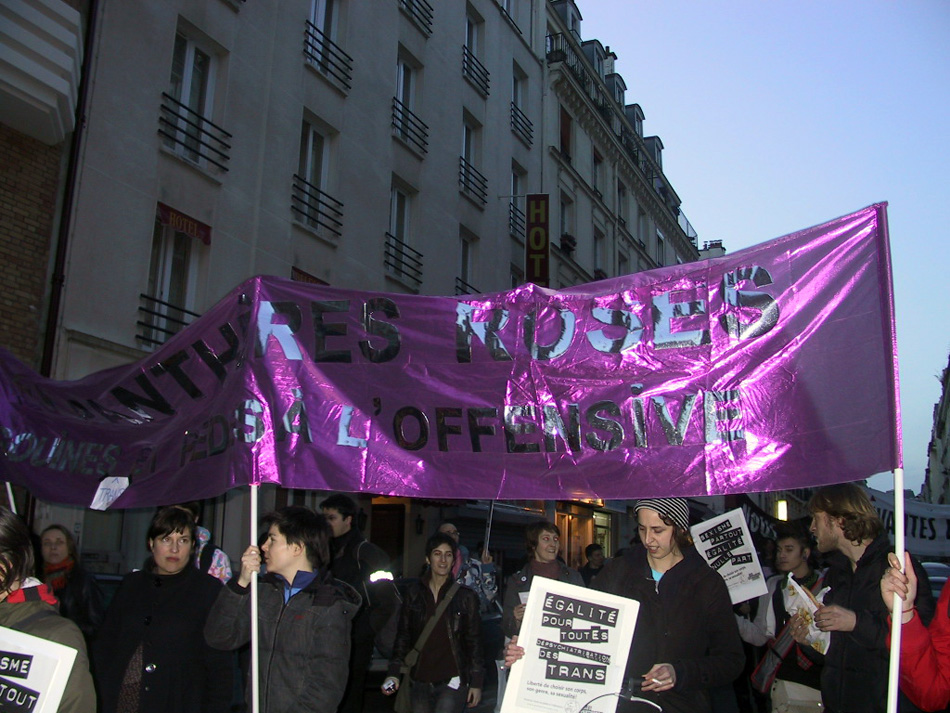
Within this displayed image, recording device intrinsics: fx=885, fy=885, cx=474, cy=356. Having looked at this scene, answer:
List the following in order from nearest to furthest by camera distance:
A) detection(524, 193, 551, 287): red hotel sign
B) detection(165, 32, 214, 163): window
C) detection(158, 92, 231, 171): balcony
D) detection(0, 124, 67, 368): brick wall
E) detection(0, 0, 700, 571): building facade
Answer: detection(0, 124, 67, 368): brick wall, detection(0, 0, 700, 571): building facade, detection(158, 92, 231, 171): balcony, detection(165, 32, 214, 163): window, detection(524, 193, 551, 287): red hotel sign

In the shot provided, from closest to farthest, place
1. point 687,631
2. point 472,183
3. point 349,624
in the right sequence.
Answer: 1. point 687,631
2. point 349,624
3. point 472,183

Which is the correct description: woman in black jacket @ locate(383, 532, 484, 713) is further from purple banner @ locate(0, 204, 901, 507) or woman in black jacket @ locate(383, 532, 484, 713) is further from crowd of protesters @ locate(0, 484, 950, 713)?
purple banner @ locate(0, 204, 901, 507)

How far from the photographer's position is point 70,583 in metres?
5.88

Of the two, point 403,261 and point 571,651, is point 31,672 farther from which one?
point 403,261

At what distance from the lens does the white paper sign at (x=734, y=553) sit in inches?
258

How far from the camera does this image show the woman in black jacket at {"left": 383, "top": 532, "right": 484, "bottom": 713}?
5980 millimetres

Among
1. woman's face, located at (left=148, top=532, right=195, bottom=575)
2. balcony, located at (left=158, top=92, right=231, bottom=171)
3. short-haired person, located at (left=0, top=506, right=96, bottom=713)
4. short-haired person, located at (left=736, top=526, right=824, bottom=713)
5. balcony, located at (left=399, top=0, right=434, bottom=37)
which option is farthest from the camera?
balcony, located at (left=399, top=0, right=434, bottom=37)

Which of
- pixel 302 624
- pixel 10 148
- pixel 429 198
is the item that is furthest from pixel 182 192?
pixel 302 624

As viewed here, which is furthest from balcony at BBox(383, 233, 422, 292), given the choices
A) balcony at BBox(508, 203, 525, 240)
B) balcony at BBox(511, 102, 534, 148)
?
balcony at BBox(511, 102, 534, 148)

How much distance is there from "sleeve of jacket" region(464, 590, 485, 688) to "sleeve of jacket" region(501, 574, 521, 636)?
260 millimetres

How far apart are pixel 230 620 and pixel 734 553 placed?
4.07m

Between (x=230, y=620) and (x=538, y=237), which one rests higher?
(x=538, y=237)

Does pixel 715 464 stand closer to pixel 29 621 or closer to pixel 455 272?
pixel 29 621

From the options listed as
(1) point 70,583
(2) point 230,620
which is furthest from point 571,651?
(1) point 70,583
